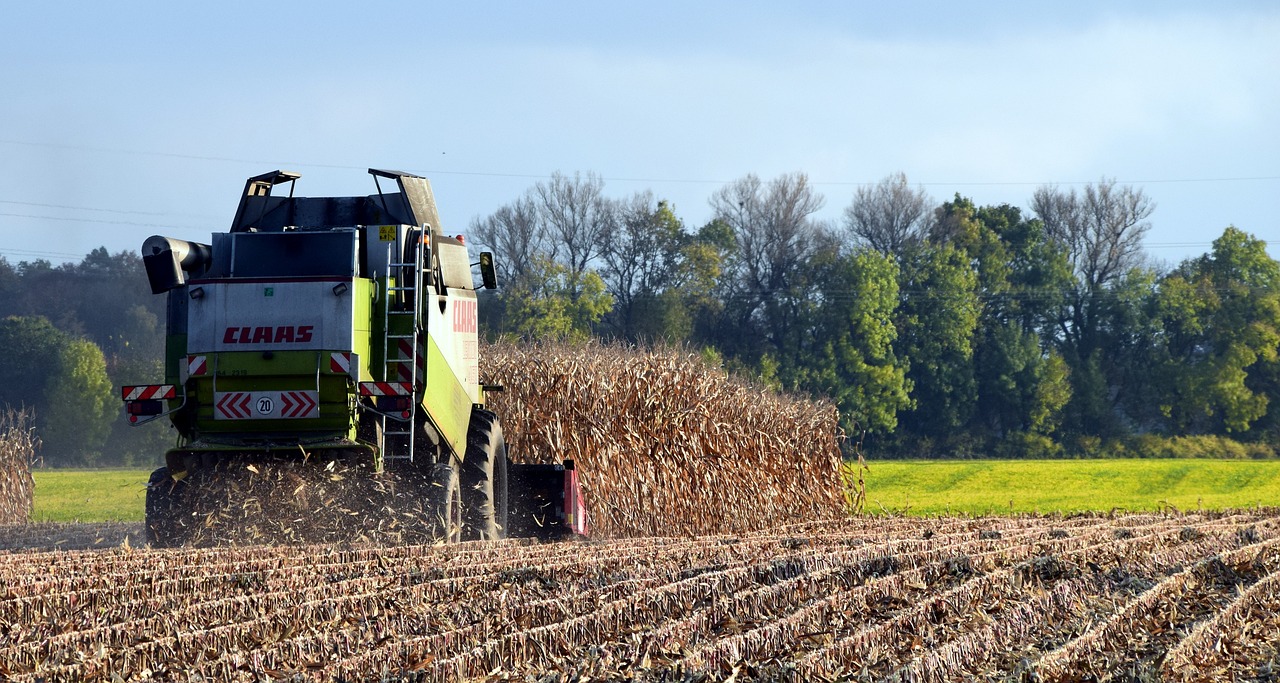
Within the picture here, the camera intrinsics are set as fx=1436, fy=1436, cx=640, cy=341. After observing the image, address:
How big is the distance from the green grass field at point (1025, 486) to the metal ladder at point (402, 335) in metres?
17.9

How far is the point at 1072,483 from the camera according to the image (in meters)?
36.3

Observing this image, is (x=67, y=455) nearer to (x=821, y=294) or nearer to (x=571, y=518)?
(x=821, y=294)

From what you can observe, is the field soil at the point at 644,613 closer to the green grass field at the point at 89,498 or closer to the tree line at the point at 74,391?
the green grass field at the point at 89,498

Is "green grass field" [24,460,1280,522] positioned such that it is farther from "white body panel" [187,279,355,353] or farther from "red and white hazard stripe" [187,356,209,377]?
"white body panel" [187,279,355,353]

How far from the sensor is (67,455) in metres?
54.0

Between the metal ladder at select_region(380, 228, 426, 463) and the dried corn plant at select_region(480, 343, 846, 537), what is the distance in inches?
163

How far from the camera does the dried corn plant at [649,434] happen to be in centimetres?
1539

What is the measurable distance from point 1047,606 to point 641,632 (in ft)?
7.63

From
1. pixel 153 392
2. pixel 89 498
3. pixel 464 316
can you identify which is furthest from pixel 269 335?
pixel 89 498

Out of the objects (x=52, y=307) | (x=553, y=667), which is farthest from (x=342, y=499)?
(x=52, y=307)

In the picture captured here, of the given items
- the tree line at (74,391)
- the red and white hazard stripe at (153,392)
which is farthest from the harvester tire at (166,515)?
the tree line at (74,391)

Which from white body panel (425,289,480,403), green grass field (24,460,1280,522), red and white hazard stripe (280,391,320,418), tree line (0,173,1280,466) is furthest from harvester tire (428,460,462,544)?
tree line (0,173,1280,466)

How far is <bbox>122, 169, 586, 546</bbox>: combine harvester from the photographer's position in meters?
10.7

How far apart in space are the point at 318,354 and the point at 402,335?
666 mm
